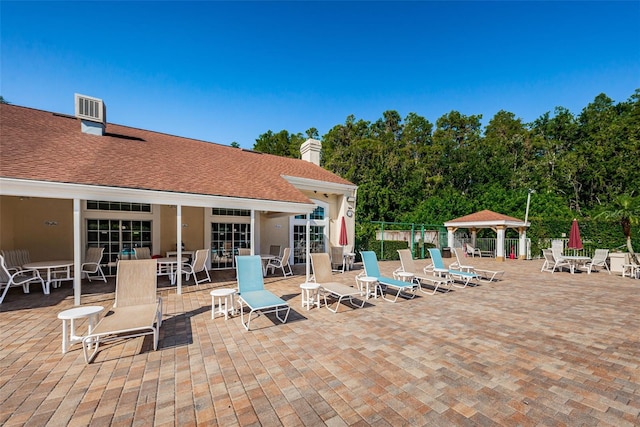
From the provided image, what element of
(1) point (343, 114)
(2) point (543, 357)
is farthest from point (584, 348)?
(1) point (343, 114)

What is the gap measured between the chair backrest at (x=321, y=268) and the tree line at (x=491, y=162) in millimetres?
20116

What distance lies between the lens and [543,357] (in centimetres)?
428

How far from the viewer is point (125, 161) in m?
9.16

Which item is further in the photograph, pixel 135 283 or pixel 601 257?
pixel 601 257

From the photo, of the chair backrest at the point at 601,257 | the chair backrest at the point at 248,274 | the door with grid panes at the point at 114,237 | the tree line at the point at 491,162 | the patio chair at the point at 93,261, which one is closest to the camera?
the chair backrest at the point at 248,274

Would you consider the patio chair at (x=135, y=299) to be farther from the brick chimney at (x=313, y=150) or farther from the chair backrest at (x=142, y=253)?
the brick chimney at (x=313, y=150)

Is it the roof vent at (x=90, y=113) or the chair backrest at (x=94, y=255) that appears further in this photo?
the roof vent at (x=90, y=113)

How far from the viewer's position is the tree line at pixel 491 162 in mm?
26797

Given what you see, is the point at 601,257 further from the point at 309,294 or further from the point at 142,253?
the point at 142,253

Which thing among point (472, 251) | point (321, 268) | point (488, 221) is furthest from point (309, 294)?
point (472, 251)

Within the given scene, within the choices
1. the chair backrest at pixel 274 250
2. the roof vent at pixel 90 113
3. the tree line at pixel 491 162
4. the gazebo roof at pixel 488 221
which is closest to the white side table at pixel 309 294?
the chair backrest at pixel 274 250

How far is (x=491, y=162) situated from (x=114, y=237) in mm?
36167

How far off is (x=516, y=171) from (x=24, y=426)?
3909 centimetres

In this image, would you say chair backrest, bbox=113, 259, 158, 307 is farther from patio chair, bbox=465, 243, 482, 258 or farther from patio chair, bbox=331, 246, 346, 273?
patio chair, bbox=465, 243, 482, 258
